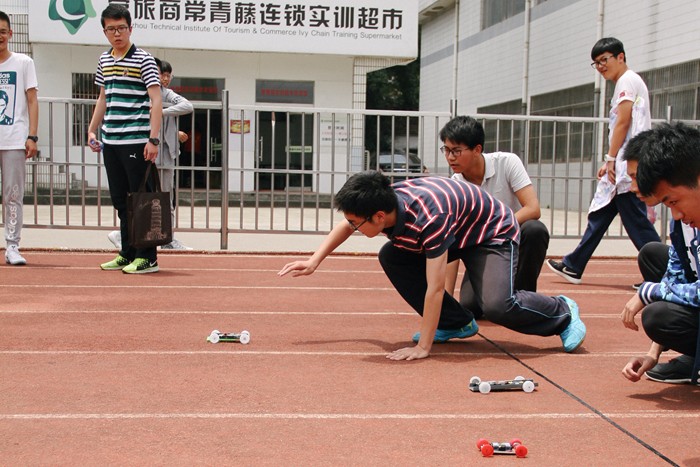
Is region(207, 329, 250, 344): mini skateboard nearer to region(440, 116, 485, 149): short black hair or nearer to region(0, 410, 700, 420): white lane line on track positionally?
region(0, 410, 700, 420): white lane line on track

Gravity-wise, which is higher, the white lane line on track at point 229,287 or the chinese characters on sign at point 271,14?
the chinese characters on sign at point 271,14

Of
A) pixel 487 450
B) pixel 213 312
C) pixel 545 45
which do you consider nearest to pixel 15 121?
pixel 213 312

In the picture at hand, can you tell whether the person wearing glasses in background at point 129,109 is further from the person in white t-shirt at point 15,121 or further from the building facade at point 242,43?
the building facade at point 242,43

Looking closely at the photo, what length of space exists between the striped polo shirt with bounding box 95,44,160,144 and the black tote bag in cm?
34

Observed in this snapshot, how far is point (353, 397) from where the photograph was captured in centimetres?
409

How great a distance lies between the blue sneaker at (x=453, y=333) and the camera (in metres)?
5.36

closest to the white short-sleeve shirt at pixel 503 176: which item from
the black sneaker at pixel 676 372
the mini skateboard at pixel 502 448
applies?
the black sneaker at pixel 676 372

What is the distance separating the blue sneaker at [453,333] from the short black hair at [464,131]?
1.11 meters

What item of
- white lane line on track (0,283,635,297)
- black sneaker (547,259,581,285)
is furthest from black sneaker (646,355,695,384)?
black sneaker (547,259,581,285)

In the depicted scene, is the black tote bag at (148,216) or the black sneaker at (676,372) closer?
the black sneaker at (676,372)

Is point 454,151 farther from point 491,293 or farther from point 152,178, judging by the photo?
point 152,178

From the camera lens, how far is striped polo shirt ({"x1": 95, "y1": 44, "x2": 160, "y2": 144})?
7793 mm

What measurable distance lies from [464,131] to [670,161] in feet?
7.39

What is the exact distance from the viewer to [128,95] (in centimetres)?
783
